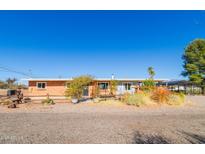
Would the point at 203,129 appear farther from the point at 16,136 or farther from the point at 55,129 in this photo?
the point at 16,136

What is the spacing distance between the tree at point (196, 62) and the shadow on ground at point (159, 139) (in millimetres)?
30168

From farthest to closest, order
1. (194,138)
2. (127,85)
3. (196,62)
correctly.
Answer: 1. (196,62)
2. (127,85)
3. (194,138)

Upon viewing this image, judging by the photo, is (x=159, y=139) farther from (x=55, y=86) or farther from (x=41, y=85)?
(x=41, y=85)

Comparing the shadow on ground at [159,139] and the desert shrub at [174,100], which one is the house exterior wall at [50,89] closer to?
the desert shrub at [174,100]

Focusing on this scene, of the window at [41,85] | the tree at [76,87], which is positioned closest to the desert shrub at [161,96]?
the tree at [76,87]

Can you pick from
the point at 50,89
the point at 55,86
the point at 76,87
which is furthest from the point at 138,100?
the point at 50,89

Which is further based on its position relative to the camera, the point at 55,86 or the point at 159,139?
the point at 55,86

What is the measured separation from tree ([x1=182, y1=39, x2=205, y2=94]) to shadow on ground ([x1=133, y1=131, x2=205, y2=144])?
30.2 metres

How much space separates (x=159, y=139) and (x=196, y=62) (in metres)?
32.2

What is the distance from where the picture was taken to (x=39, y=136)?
19.5 feet

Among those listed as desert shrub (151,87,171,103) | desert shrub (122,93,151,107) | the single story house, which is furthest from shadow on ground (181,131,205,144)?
the single story house

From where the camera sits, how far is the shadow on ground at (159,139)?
17.6 feet

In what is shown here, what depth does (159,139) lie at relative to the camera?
5.67 meters

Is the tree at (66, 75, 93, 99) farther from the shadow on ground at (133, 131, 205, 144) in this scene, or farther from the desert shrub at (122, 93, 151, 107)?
the shadow on ground at (133, 131, 205, 144)
